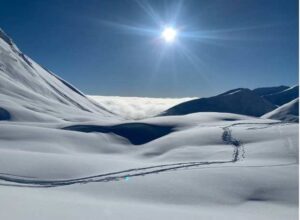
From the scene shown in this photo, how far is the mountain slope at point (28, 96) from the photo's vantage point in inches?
2499

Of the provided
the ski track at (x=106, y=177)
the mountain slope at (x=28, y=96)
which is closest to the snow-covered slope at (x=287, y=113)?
the mountain slope at (x=28, y=96)

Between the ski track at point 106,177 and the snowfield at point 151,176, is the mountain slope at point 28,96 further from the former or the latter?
the ski track at point 106,177

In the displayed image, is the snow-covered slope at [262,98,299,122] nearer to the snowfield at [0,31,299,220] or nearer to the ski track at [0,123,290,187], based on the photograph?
the snowfield at [0,31,299,220]

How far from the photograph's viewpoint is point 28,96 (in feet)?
294

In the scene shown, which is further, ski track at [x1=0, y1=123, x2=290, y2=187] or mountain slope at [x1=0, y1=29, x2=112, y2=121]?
mountain slope at [x1=0, y1=29, x2=112, y2=121]

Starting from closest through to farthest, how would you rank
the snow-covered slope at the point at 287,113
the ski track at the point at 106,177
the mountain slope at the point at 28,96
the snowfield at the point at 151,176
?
the snowfield at the point at 151,176 < the ski track at the point at 106,177 < the mountain slope at the point at 28,96 < the snow-covered slope at the point at 287,113

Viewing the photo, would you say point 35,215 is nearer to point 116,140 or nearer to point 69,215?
point 69,215

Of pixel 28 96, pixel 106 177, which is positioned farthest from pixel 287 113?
pixel 106 177

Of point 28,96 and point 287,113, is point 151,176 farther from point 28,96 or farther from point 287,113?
point 287,113

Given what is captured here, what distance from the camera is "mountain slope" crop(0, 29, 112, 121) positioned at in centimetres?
6346

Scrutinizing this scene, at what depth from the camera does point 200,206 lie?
648 inches

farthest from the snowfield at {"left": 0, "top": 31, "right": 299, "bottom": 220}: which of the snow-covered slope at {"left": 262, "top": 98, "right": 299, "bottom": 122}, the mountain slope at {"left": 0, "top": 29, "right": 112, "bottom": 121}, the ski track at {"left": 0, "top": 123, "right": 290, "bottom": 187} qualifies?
the snow-covered slope at {"left": 262, "top": 98, "right": 299, "bottom": 122}

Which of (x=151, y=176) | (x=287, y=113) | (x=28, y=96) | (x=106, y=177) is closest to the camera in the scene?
(x=106, y=177)

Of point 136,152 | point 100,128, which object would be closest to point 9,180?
point 136,152
